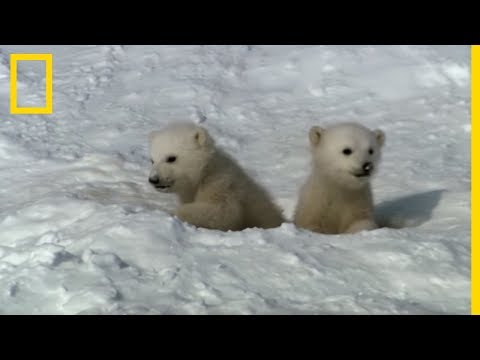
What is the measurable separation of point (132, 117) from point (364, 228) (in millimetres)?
5015

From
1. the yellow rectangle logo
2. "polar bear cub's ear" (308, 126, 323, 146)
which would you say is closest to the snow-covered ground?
the yellow rectangle logo

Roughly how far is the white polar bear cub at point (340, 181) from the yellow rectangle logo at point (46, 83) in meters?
5.10

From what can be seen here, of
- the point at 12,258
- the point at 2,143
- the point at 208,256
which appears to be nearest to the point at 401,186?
the point at 208,256

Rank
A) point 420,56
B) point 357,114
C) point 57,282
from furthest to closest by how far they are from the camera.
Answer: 1. point 420,56
2. point 357,114
3. point 57,282

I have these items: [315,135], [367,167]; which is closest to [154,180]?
[315,135]

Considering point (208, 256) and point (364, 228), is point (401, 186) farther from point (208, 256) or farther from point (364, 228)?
point (208, 256)

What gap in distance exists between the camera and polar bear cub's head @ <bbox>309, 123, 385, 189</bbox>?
640 centimetres

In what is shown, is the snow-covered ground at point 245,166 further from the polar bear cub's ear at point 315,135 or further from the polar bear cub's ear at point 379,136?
the polar bear cub's ear at point 315,135

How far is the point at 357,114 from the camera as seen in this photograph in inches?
398

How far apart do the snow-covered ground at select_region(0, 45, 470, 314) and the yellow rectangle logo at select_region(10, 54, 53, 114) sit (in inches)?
4.3

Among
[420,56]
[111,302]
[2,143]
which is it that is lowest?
[111,302]

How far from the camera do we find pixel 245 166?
8.99 meters

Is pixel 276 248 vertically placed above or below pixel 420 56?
below

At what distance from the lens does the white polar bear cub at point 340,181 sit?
6441mm
